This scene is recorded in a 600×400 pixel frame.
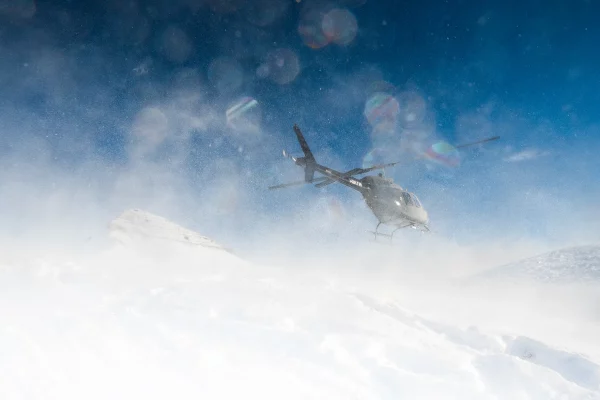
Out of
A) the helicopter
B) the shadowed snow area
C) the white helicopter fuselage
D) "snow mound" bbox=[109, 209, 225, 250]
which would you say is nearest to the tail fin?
the helicopter

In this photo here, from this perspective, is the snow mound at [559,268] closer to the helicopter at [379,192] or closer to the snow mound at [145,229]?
the helicopter at [379,192]

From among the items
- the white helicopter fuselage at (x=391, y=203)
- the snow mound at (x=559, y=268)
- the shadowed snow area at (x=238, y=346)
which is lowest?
the shadowed snow area at (x=238, y=346)

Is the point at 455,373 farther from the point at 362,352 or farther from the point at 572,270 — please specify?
the point at 572,270

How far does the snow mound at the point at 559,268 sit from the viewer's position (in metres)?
103

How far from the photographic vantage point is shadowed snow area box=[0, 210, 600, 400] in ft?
29.2

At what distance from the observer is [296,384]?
9398mm

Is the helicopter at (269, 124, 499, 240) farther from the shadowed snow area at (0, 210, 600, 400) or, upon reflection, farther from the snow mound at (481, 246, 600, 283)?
the snow mound at (481, 246, 600, 283)

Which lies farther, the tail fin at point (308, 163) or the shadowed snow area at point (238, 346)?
the tail fin at point (308, 163)

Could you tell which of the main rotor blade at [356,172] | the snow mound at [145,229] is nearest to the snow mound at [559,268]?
the main rotor blade at [356,172]

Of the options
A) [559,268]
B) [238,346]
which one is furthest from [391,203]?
[559,268]

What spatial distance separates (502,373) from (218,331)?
10513 millimetres

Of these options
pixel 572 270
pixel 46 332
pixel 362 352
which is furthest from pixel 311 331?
pixel 572 270

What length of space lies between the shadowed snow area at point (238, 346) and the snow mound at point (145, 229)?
12.7 m

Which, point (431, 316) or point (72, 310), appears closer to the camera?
point (72, 310)
